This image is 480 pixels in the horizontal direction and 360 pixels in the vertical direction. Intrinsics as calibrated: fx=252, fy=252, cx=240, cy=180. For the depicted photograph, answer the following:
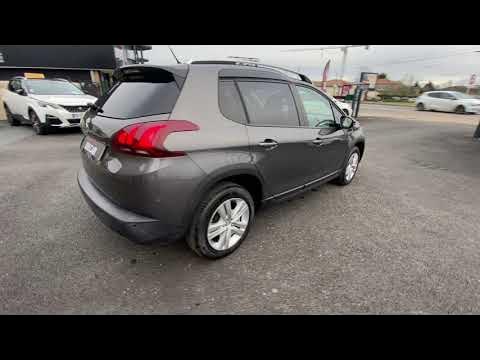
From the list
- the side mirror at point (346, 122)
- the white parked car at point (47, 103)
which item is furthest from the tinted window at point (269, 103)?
the white parked car at point (47, 103)

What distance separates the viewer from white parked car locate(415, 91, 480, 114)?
57.5ft

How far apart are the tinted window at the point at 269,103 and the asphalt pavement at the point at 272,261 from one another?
4.13 ft

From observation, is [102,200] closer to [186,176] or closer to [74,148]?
[186,176]

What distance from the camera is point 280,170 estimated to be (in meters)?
2.71

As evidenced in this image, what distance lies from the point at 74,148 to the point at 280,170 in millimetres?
5774

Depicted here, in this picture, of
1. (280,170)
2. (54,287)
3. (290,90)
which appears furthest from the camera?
(290,90)

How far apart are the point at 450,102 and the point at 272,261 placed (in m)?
22.8

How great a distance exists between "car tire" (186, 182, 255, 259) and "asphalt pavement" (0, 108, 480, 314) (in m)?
0.17

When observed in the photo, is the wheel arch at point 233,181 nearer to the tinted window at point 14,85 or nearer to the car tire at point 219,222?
the car tire at point 219,222

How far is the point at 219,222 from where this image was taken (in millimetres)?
2334

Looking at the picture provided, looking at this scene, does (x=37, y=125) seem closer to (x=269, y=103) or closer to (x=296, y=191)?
(x=269, y=103)

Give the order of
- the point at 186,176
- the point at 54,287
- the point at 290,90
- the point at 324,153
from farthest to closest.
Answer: the point at 324,153
the point at 290,90
the point at 54,287
the point at 186,176

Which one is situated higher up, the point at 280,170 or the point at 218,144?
the point at 218,144
